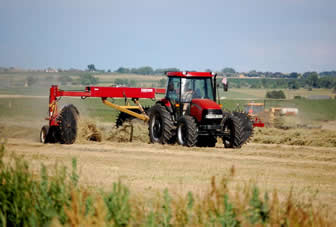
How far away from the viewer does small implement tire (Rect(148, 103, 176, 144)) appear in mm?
17391

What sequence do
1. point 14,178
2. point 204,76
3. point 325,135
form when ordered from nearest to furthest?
point 14,178 → point 204,76 → point 325,135

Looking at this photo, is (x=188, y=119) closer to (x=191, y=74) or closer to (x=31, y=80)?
(x=191, y=74)

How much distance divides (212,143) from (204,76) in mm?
2129

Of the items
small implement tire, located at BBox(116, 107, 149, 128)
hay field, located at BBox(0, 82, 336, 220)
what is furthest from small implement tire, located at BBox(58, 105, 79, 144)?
small implement tire, located at BBox(116, 107, 149, 128)

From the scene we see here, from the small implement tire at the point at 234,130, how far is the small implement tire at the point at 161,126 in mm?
1568

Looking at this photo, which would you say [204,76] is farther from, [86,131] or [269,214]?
[269,214]

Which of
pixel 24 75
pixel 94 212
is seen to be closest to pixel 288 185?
pixel 94 212

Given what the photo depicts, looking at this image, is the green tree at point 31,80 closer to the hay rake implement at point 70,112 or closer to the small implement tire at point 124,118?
the small implement tire at point 124,118

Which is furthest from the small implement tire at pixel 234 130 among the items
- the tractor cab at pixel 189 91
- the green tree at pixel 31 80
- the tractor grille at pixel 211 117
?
the green tree at pixel 31 80

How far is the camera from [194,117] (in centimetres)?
1716

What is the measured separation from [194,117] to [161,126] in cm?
108

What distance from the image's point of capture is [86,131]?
1956 cm

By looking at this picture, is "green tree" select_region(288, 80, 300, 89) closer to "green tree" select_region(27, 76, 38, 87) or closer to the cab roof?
"green tree" select_region(27, 76, 38, 87)

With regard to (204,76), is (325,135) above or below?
below
